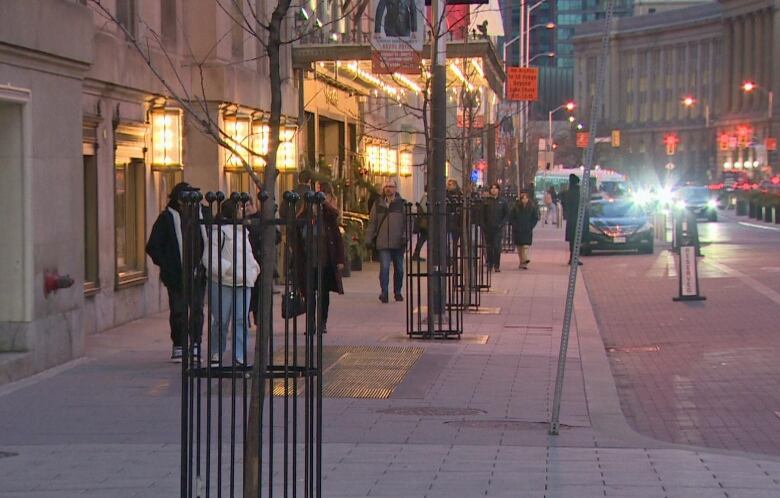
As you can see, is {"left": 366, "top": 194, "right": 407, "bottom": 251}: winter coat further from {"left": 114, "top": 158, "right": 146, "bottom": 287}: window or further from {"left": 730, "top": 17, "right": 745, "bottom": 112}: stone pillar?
{"left": 730, "top": 17, "right": 745, "bottom": 112}: stone pillar

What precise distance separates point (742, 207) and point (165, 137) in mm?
62107

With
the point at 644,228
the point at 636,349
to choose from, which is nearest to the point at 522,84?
the point at 644,228

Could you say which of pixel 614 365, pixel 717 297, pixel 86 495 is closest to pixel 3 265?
pixel 86 495

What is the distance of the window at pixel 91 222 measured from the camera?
666 inches

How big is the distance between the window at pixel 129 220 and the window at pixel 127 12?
172 cm

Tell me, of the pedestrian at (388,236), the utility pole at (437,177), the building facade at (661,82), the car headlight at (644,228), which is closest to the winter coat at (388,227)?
the pedestrian at (388,236)

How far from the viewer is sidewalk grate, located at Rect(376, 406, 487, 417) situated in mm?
11039

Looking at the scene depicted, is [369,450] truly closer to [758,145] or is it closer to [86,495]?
[86,495]

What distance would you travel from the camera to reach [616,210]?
126 ft

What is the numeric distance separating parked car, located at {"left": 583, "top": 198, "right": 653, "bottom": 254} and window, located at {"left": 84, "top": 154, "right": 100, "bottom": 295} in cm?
2282

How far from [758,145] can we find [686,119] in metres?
31.5

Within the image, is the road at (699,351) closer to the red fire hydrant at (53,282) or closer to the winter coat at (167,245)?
the winter coat at (167,245)

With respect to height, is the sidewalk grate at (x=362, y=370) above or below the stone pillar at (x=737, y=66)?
below

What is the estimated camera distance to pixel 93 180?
55.8ft
